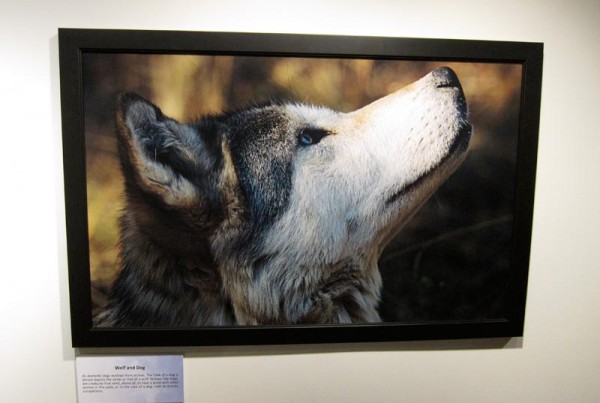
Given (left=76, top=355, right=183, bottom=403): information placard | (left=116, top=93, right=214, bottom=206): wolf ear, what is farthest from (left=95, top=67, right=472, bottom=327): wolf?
(left=76, top=355, right=183, bottom=403): information placard

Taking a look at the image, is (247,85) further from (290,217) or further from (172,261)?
(172,261)

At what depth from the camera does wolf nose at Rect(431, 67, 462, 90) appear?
0.78 metres

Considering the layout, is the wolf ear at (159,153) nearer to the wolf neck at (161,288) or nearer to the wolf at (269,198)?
the wolf at (269,198)

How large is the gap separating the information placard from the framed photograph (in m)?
0.07

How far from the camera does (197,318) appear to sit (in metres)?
0.79

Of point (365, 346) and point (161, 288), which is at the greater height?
point (161, 288)

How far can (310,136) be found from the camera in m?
0.78

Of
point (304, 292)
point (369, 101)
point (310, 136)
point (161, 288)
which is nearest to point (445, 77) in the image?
point (369, 101)

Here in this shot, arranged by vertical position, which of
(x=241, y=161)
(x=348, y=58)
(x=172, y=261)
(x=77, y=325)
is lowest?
(x=77, y=325)

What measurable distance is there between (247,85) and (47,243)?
24.4 inches

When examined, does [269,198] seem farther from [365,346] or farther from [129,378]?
[129,378]

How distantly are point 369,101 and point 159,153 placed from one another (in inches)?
20.3

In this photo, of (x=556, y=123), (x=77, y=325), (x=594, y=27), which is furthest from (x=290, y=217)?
(x=594, y=27)

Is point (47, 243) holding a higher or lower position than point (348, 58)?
lower
